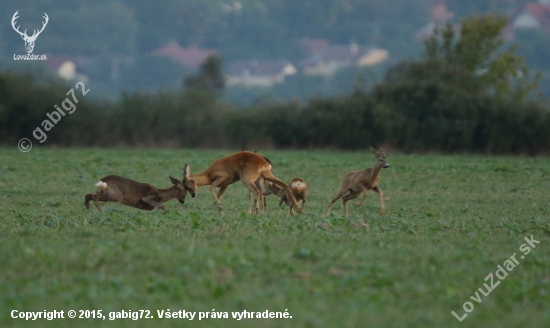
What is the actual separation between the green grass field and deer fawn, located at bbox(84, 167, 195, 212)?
1.11 feet

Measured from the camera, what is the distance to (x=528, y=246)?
1200 centimetres

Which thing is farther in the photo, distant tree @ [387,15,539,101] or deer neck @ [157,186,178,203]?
distant tree @ [387,15,539,101]

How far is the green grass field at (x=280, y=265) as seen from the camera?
810 centimetres

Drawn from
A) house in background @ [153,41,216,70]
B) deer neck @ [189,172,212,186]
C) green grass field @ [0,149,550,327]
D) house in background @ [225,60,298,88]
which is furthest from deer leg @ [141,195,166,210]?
house in background @ [153,41,216,70]

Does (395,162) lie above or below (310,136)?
below

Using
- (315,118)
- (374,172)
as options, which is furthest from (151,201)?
(315,118)

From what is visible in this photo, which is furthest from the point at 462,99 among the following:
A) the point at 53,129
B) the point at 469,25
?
the point at 53,129

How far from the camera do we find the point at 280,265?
9.73 meters

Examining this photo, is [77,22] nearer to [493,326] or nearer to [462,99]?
[462,99]

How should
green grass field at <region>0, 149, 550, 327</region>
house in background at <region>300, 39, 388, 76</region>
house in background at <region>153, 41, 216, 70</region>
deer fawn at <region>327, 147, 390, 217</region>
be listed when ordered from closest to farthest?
green grass field at <region>0, 149, 550, 327</region> → deer fawn at <region>327, 147, 390, 217</region> → house in background at <region>153, 41, 216, 70</region> → house in background at <region>300, 39, 388, 76</region>

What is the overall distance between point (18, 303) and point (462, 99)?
3825cm

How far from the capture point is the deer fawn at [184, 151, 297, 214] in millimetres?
16953

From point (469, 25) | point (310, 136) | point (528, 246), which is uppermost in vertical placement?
point (469, 25)

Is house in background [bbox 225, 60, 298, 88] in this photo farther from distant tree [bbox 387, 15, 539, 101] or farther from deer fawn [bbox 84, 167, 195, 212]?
deer fawn [bbox 84, 167, 195, 212]
